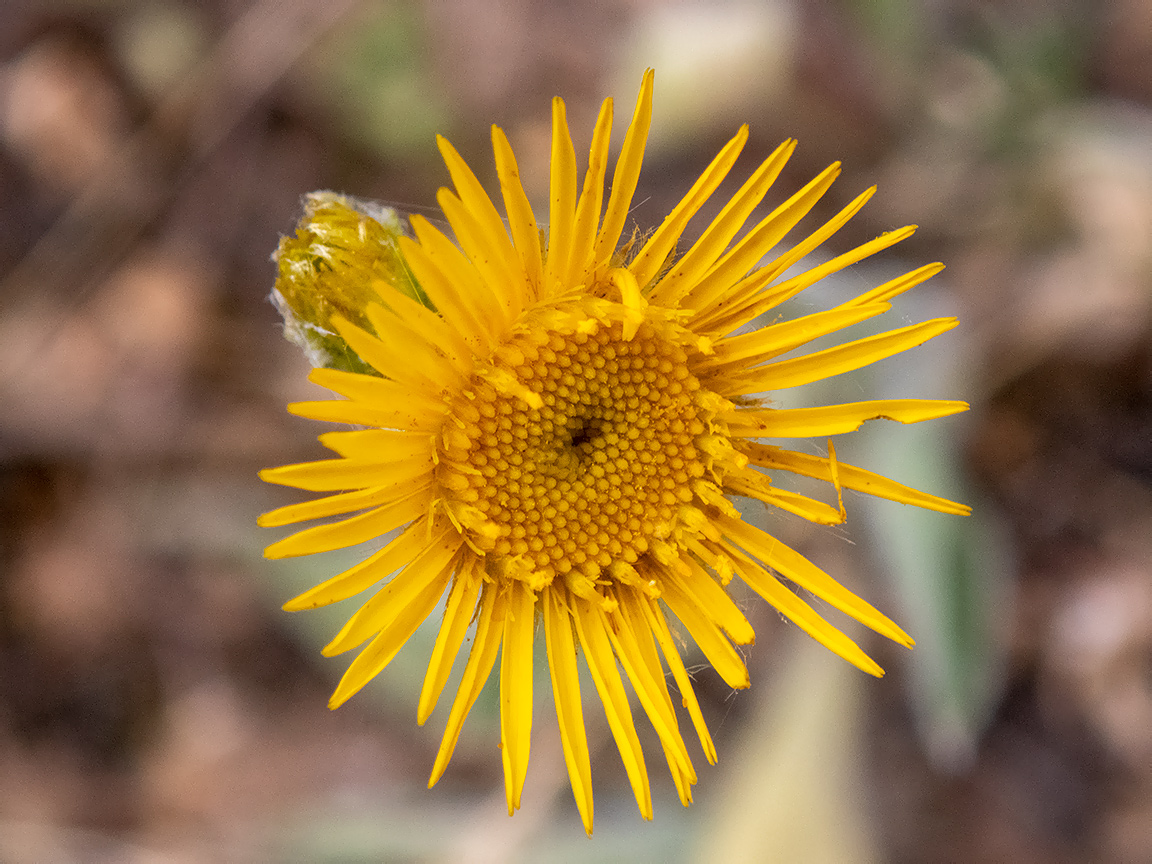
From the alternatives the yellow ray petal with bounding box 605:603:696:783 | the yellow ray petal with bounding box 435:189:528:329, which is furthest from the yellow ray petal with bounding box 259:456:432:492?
the yellow ray petal with bounding box 605:603:696:783

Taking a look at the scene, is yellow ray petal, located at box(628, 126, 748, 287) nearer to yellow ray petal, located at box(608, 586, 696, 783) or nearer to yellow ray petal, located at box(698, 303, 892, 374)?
yellow ray petal, located at box(698, 303, 892, 374)

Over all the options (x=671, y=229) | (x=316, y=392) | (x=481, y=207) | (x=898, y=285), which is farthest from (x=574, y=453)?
(x=316, y=392)

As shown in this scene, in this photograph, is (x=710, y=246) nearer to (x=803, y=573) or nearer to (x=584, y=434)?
(x=584, y=434)

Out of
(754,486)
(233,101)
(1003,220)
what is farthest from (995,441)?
(233,101)

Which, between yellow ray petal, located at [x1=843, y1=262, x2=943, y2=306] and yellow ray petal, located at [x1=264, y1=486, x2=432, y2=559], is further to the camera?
yellow ray petal, located at [x1=843, y1=262, x2=943, y2=306]

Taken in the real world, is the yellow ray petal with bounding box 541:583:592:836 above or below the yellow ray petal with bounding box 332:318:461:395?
below

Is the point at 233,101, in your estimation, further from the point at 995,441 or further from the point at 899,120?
the point at 995,441

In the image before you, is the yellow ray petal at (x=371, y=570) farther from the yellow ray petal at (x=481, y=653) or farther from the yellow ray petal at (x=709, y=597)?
the yellow ray petal at (x=709, y=597)
